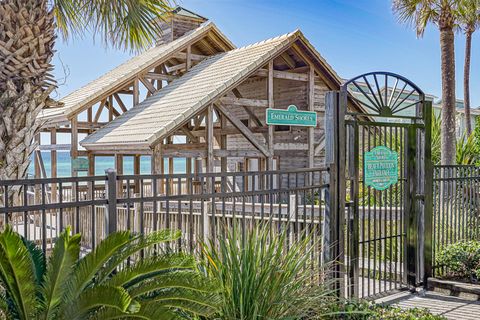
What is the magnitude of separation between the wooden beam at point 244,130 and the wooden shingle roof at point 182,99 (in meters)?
0.63

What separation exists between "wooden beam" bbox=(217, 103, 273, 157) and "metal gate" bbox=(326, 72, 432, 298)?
7.94 metres

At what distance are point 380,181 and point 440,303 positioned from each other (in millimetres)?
1846

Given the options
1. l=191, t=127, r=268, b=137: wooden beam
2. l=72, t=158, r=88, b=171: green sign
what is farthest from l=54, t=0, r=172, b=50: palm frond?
l=191, t=127, r=268, b=137: wooden beam

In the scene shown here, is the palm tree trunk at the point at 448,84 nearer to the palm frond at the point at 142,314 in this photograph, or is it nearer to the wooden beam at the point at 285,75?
the wooden beam at the point at 285,75

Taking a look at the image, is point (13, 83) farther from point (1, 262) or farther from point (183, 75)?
point (183, 75)

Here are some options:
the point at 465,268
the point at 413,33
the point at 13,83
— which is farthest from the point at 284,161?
the point at 13,83

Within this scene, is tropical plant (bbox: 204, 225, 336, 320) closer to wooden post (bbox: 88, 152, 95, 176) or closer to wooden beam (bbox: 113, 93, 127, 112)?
wooden post (bbox: 88, 152, 95, 176)

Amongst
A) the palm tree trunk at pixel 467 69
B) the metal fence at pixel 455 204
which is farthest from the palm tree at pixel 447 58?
the palm tree trunk at pixel 467 69

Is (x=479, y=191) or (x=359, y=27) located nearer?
(x=479, y=191)

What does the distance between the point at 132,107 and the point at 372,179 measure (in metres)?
12.3

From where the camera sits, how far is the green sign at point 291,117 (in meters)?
15.3

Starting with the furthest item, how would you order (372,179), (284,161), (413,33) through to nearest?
(284,161)
(413,33)
(372,179)

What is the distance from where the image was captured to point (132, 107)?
17766 millimetres

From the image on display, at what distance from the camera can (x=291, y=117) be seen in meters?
16.0
